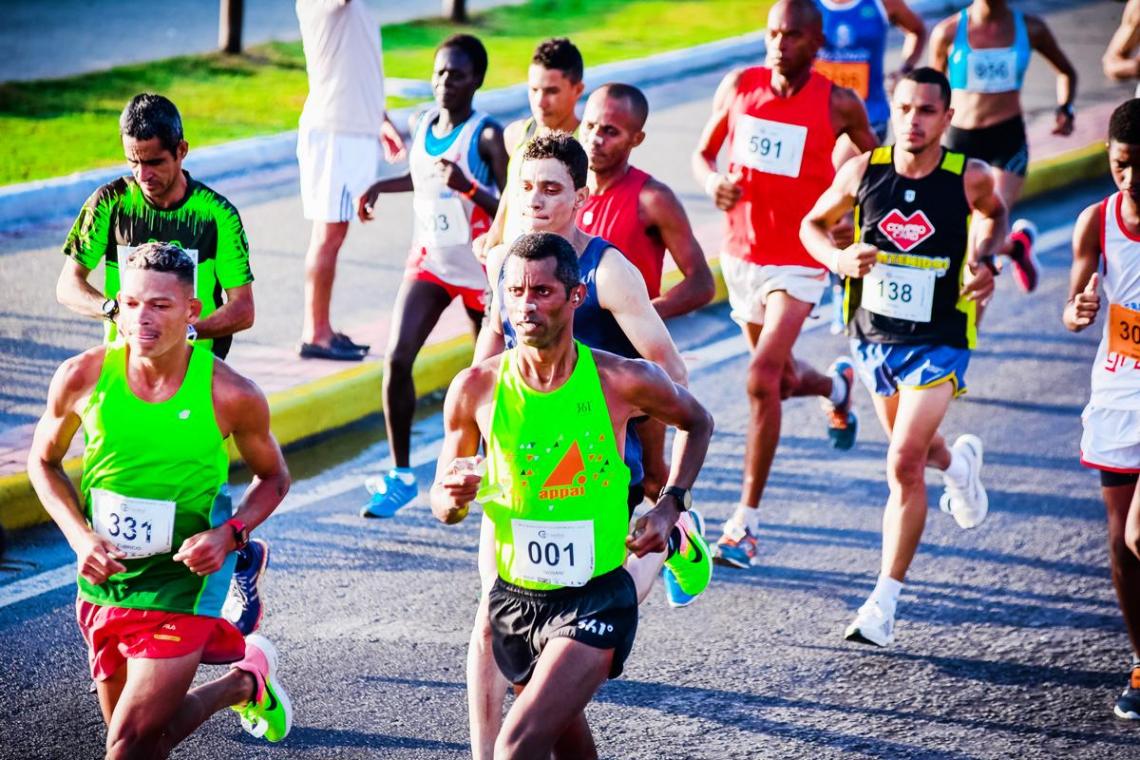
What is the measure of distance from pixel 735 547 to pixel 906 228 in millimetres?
1505

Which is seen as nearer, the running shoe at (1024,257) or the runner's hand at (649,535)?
the runner's hand at (649,535)

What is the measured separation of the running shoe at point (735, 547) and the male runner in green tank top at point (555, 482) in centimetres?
231

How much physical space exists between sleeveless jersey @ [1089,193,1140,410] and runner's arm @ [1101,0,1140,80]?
193 inches

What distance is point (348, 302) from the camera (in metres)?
10.5

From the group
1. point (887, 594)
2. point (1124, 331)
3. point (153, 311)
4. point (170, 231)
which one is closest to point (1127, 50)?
point (1124, 331)

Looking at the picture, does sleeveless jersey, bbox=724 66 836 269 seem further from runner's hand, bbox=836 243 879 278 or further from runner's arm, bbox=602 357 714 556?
runner's arm, bbox=602 357 714 556

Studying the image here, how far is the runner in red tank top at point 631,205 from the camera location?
6633 mm

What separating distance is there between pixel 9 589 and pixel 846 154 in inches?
179

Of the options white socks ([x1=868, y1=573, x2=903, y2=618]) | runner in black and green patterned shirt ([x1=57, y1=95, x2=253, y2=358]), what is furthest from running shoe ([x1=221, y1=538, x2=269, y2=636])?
white socks ([x1=868, y1=573, x2=903, y2=618])

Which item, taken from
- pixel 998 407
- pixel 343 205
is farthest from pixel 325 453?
pixel 998 407

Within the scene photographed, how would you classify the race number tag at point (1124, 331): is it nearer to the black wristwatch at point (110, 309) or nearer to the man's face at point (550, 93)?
the man's face at point (550, 93)

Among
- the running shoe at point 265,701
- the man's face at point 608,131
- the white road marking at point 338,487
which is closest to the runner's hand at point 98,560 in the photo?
the running shoe at point 265,701

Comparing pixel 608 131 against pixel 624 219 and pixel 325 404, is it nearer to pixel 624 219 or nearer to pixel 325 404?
pixel 624 219

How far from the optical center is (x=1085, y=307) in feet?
20.0
